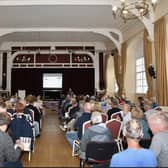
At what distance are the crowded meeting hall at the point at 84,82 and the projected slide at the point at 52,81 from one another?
73 millimetres

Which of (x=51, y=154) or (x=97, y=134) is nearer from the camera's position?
(x=97, y=134)

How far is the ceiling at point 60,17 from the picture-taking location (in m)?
9.20

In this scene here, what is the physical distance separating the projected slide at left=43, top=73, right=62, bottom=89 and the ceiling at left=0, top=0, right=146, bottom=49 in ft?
19.3

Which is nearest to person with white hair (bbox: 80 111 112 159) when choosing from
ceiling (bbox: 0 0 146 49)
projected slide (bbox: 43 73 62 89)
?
ceiling (bbox: 0 0 146 49)

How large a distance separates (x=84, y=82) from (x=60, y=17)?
1005 cm

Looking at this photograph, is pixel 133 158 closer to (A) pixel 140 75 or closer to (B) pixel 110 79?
(A) pixel 140 75

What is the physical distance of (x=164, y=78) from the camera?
8.52 meters

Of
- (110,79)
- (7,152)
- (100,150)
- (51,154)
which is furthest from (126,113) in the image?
(110,79)

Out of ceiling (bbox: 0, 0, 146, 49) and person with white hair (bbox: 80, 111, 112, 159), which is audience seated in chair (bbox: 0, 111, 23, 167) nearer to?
person with white hair (bbox: 80, 111, 112, 159)

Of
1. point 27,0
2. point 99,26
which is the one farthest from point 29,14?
point 99,26

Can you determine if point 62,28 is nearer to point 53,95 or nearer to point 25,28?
point 25,28

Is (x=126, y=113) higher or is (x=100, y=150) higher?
(x=126, y=113)

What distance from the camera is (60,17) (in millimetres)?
11641

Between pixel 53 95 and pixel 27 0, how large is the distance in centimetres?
1297
